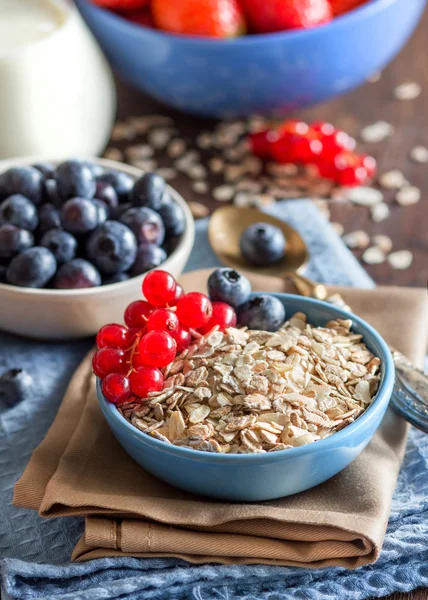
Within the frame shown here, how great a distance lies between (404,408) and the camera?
0.81m

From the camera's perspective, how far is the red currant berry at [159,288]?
0.79 meters

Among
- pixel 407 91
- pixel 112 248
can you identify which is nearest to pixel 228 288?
pixel 112 248

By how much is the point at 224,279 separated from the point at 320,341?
12cm

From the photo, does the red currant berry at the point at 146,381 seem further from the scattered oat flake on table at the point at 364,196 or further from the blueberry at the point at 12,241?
the scattered oat flake on table at the point at 364,196

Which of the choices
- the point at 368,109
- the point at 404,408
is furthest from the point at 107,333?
the point at 368,109

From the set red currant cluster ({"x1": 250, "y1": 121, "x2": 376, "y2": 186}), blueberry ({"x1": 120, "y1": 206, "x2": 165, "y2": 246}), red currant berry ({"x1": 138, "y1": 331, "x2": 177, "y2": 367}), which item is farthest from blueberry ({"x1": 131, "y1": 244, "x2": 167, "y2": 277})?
red currant cluster ({"x1": 250, "y1": 121, "x2": 376, "y2": 186})

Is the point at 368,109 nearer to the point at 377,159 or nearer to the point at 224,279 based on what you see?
the point at 377,159

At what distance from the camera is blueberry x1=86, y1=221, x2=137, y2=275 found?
35.9 inches

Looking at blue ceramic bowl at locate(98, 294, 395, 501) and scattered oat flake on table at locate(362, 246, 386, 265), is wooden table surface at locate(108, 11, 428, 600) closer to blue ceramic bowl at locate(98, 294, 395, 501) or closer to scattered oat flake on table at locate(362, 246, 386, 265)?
scattered oat flake on table at locate(362, 246, 386, 265)

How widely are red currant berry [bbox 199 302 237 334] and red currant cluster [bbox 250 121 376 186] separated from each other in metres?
0.53

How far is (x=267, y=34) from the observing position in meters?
1.24

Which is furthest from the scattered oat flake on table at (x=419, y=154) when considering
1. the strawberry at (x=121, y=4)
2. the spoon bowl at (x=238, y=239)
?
the strawberry at (x=121, y=4)

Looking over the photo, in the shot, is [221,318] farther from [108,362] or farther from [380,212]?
[380,212]

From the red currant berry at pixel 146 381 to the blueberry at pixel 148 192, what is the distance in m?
0.31
